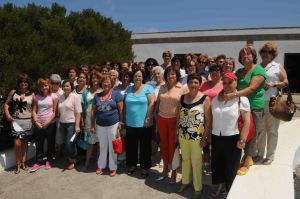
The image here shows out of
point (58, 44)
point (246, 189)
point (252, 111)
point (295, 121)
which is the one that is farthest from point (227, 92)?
point (58, 44)

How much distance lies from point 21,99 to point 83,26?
608 centimetres

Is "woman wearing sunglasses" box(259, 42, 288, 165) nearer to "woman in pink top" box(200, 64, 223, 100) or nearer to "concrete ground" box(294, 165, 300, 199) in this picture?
"woman in pink top" box(200, 64, 223, 100)

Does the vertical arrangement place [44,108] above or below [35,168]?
above

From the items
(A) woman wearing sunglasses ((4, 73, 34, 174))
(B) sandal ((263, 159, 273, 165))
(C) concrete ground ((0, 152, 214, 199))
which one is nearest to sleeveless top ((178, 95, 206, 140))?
(C) concrete ground ((0, 152, 214, 199))

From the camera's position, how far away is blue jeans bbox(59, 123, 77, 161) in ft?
19.5

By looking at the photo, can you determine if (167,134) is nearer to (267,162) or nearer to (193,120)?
(193,120)

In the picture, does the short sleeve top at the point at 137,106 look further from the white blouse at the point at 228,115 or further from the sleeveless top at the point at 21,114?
the sleeveless top at the point at 21,114

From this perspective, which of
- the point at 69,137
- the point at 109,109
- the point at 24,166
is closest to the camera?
the point at 109,109

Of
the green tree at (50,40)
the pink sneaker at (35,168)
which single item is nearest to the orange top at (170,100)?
the pink sneaker at (35,168)

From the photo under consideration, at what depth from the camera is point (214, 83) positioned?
206 inches

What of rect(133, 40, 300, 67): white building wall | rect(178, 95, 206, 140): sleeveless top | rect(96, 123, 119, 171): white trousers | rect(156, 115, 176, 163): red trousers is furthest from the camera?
rect(133, 40, 300, 67): white building wall

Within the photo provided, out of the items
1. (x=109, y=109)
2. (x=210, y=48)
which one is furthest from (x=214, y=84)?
(x=210, y=48)

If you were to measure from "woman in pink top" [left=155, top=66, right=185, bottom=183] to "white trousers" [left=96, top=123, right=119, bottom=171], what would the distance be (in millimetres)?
920

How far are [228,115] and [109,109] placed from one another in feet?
7.02
